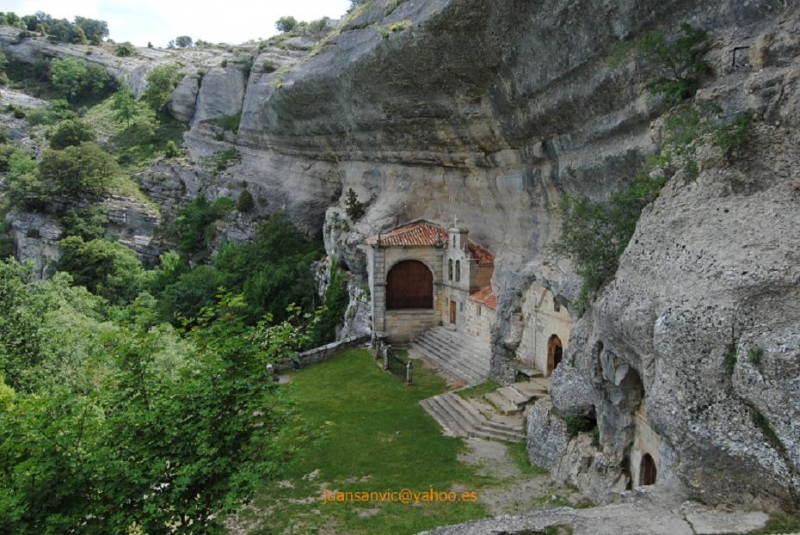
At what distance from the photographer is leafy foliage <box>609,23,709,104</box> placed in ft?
34.8

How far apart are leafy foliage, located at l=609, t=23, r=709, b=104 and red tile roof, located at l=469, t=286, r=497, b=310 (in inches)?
433

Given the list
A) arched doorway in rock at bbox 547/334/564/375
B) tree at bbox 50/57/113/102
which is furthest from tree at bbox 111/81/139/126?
arched doorway in rock at bbox 547/334/564/375

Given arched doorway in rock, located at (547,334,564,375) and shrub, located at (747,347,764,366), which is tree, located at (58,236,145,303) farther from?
shrub, located at (747,347,764,366)

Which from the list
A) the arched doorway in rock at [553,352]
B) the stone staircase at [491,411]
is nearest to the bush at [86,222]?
the stone staircase at [491,411]

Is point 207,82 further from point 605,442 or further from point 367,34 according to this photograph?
point 605,442

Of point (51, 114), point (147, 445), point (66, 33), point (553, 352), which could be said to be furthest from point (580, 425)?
point (66, 33)

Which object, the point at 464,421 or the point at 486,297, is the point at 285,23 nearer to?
the point at 486,297

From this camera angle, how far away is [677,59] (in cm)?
1074

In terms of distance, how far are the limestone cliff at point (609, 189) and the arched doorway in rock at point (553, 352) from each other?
5.01 feet

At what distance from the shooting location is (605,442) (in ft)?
37.4

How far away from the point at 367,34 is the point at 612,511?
67.7 feet

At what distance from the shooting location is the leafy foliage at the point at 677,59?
34.8 ft

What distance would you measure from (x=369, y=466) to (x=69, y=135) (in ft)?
156

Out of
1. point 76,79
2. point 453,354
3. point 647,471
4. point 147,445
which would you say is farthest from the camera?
point 76,79
